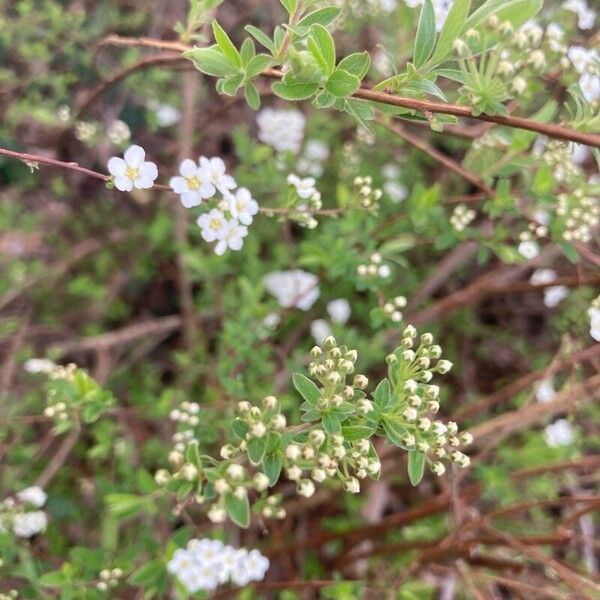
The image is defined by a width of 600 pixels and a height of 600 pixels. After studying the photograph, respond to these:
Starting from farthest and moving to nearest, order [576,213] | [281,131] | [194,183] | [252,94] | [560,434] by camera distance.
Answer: [281,131], [560,434], [576,213], [194,183], [252,94]

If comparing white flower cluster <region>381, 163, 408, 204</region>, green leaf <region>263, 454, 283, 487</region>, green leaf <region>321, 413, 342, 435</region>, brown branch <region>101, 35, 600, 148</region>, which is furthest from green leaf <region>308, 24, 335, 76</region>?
white flower cluster <region>381, 163, 408, 204</region>

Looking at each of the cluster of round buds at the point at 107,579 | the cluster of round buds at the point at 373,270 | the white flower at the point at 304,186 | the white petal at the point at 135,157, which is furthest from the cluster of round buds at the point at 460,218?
the cluster of round buds at the point at 107,579

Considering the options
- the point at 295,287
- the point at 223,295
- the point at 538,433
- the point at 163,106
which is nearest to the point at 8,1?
the point at 163,106

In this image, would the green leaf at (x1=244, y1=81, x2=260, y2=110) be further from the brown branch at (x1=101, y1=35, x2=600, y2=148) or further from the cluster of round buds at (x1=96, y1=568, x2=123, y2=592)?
the cluster of round buds at (x1=96, y1=568, x2=123, y2=592)

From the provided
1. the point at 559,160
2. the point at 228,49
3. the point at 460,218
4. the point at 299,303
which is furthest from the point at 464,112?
the point at 299,303

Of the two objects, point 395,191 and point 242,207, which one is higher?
point 242,207

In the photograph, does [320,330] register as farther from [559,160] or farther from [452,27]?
[452,27]

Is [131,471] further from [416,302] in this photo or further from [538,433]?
[538,433]
